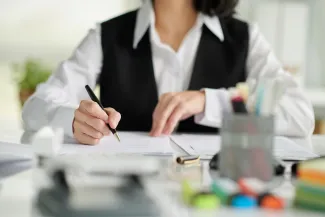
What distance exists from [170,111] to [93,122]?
174 mm

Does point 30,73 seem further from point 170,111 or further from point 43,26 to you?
point 170,111

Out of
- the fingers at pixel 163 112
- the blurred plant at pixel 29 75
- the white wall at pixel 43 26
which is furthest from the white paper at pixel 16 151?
the white wall at pixel 43 26

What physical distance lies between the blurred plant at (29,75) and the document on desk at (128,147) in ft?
3.36

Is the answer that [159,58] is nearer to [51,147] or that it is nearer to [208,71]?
[208,71]

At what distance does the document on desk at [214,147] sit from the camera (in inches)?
37.1

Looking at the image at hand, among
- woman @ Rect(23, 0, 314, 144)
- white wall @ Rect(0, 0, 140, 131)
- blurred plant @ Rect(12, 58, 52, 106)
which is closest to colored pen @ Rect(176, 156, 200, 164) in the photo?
woman @ Rect(23, 0, 314, 144)

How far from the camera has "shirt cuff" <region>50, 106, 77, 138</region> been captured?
1093mm

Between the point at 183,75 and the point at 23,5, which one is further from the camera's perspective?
the point at 23,5

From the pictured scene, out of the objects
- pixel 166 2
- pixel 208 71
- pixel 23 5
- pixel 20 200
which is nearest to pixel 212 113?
pixel 208 71

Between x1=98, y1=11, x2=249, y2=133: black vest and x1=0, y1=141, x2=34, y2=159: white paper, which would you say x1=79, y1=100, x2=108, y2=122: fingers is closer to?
x1=0, y1=141, x2=34, y2=159: white paper

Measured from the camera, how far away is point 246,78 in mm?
1458

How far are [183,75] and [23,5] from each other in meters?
1.13

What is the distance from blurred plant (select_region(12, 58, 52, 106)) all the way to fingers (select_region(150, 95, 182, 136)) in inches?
40.0

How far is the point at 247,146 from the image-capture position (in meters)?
0.68
